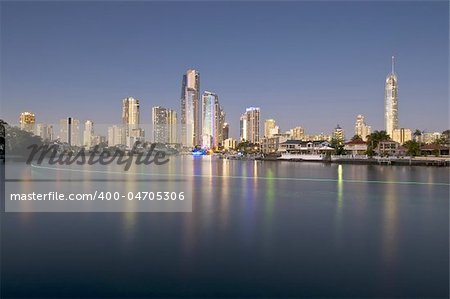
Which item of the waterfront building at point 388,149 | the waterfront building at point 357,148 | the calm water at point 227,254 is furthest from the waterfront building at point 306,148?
the calm water at point 227,254

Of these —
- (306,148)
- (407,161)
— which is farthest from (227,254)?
(306,148)

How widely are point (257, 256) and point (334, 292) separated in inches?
132

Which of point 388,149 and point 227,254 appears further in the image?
point 388,149

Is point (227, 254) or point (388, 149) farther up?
point (388, 149)

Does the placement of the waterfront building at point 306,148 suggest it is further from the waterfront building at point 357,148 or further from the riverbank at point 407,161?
the riverbank at point 407,161

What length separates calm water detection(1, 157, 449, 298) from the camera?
9453 mm

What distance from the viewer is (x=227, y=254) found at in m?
12.4

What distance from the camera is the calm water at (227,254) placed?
9453mm

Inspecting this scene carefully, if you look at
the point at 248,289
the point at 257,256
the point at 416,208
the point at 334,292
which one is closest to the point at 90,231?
the point at 257,256

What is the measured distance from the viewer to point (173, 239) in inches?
567

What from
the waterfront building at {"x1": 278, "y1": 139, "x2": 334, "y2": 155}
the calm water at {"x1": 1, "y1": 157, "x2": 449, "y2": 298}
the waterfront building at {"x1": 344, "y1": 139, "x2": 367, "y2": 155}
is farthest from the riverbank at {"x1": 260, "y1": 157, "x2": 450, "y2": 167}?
the calm water at {"x1": 1, "y1": 157, "x2": 449, "y2": 298}

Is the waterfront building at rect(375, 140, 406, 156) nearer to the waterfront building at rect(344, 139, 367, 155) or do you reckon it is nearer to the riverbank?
the waterfront building at rect(344, 139, 367, 155)

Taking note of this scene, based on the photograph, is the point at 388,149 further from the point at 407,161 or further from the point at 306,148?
the point at 407,161

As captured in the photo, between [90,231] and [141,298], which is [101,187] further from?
[141,298]
